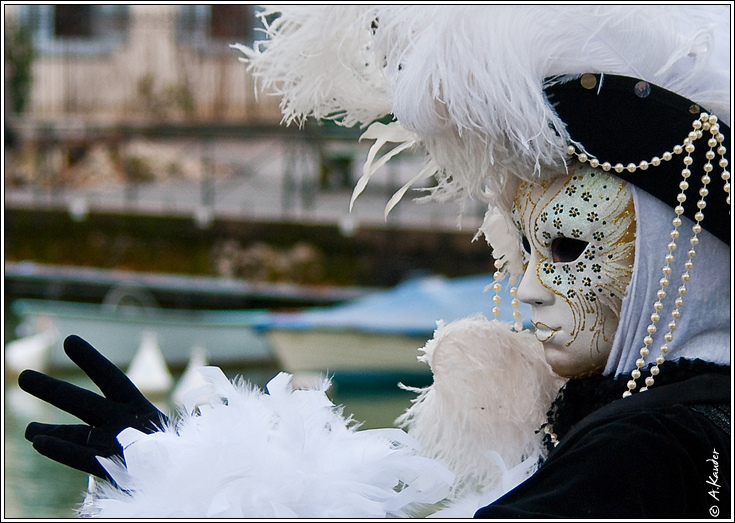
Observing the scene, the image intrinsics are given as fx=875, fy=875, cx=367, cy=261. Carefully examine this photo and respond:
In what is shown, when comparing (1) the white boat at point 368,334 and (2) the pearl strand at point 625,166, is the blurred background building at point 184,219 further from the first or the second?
(2) the pearl strand at point 625,166

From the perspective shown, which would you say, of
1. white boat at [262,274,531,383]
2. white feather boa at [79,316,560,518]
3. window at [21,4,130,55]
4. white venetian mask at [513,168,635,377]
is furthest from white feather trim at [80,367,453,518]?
window at [21,4,130,55]

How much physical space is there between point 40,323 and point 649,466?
8007 mm

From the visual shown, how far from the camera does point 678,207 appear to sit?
102cm

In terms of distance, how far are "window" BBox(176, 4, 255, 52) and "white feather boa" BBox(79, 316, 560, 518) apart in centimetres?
1077

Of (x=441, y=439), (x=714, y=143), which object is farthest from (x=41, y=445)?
(x=714, y=143)

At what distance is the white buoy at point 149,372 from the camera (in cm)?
705

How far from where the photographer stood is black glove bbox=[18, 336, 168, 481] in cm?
111

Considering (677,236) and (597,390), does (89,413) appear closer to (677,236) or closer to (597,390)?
(597,390)

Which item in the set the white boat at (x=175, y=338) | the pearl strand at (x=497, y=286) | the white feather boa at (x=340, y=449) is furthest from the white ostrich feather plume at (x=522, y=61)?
the white boat at (x=175, y=338)

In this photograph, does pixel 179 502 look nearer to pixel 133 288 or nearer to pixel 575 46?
pixel 575 46

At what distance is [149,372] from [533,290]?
6.36m

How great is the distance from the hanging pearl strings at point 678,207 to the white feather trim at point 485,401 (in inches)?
9.6

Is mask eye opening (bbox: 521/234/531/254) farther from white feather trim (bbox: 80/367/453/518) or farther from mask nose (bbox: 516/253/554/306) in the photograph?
white feather trim (bbox: 80/367/453/518)

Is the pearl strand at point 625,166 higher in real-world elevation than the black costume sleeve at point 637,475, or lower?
higher
